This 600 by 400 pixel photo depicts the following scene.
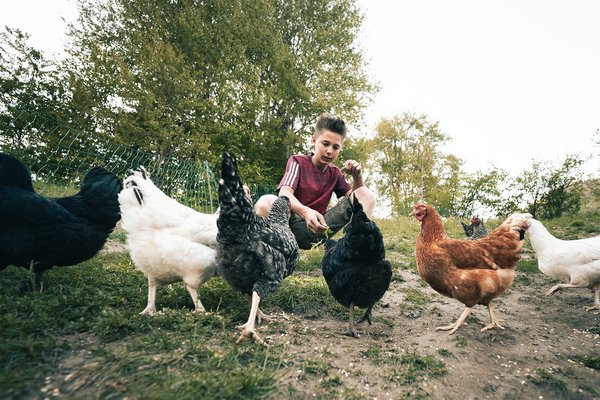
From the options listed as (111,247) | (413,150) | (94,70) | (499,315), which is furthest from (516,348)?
(413,150)

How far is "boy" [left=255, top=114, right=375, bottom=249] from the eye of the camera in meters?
3.97

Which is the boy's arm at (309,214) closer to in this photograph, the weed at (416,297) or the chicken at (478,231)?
the weed at (416,297)

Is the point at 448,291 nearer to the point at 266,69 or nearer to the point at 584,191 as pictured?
the point at 584,191

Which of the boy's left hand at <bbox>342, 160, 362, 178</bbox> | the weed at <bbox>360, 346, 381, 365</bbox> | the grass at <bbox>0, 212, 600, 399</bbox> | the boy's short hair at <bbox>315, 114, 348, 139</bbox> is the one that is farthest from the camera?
the boy's short hair at <bbox>315, 114, 348, 139</bbox>

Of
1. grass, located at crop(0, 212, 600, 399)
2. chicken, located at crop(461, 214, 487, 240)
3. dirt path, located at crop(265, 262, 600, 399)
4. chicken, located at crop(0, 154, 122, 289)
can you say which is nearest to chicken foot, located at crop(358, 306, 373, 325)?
dirt path, located at crop(265, 262, 600, 399)

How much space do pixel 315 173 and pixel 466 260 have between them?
2.23m

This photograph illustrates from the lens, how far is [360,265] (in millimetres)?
2969

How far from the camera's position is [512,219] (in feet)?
15.0

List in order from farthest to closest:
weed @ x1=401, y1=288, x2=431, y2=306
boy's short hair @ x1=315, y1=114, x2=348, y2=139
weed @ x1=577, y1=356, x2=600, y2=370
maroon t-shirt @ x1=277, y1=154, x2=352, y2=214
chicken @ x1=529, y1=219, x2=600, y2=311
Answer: chicken @ x1=529, y1=219, x2=600, y2=311, maroon t-shirt @ x1=277, y1=154, x2=352, y2=214, weed @ x1=401, y1=288, x2=431, y2=306, boy's short hair @ x1=315, y1=114, x2=348, y2=139, weed @ x1=577, y1=356, x2=600, y2=370

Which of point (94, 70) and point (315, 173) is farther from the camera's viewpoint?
point (94, 70)

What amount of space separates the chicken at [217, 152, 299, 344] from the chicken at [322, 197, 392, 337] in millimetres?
650

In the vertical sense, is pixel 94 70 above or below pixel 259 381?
above

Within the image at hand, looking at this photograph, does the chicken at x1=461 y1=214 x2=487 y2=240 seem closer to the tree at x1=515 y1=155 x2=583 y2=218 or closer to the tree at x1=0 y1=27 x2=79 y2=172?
the tree at x1=515 y1=155 x2=583 y2=218

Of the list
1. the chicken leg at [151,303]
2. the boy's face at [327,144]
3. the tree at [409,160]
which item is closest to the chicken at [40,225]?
the chicken leg at [151,303]
